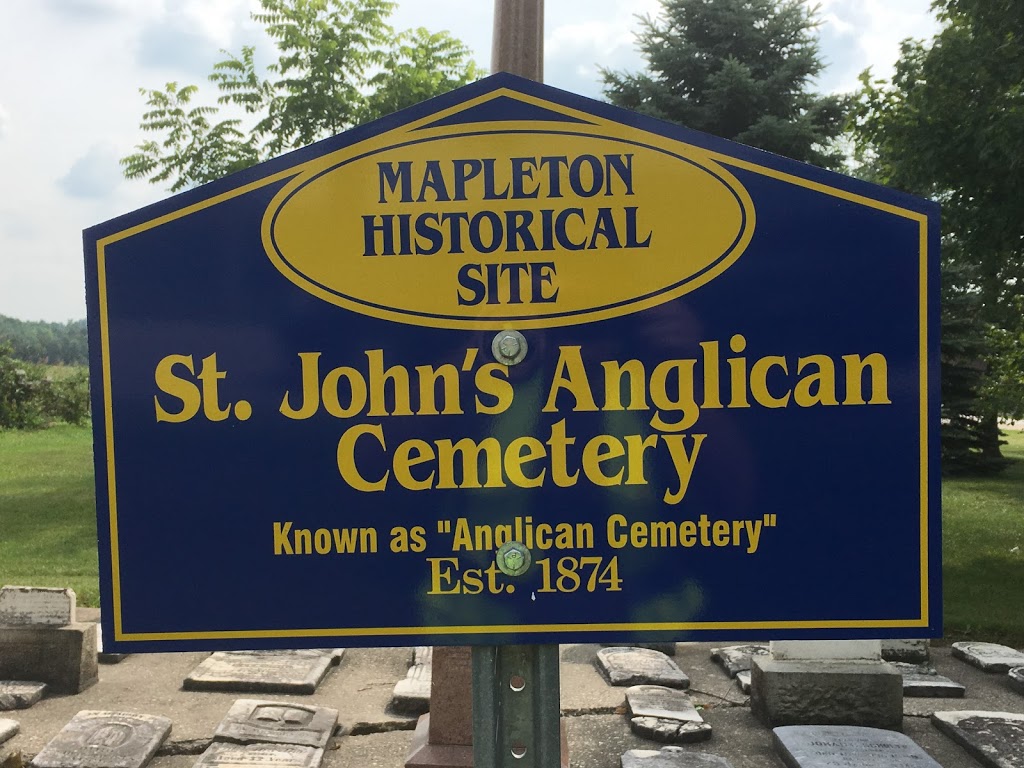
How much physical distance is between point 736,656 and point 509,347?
499cm

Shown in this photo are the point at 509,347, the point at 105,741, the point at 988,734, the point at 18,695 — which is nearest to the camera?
the point at 509,347

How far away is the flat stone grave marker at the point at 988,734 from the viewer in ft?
14.3

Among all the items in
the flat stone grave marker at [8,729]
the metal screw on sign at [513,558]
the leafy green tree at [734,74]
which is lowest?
the flat stone grave marker at [8,729]

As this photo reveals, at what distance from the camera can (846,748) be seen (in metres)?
4.36

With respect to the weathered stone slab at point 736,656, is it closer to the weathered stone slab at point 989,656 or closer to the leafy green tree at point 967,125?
the weathered stone slab at point 989,656

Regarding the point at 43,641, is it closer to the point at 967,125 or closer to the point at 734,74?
the point at 967,125

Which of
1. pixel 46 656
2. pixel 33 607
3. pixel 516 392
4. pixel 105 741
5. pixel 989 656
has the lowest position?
pixel 989 656

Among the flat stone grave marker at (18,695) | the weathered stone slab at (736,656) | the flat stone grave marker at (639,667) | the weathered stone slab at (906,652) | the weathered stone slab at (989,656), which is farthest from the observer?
the weathered stone slab at (906,652)

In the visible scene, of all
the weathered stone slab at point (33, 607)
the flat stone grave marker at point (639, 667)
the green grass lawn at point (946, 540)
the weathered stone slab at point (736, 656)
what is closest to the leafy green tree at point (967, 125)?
the green grass lawn at point (946, 540)

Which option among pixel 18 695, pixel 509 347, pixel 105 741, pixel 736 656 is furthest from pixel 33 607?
pixel 509 347

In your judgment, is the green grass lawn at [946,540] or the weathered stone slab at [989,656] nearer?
the weathered stone slab at [989,656]

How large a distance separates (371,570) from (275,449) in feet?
0.99

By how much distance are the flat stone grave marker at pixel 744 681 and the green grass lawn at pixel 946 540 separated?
2.44 m

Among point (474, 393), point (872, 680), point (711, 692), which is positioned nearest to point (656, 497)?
point (474, 393)
